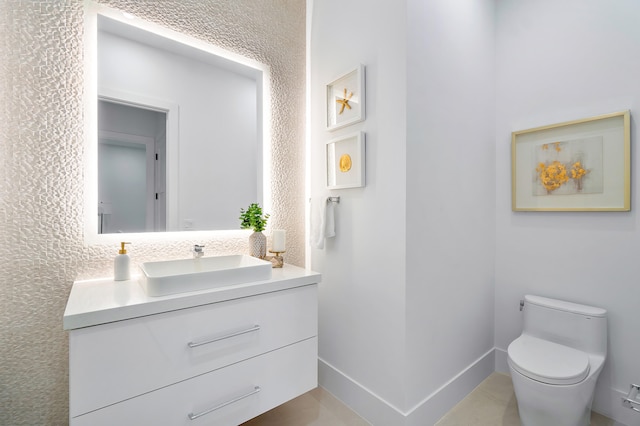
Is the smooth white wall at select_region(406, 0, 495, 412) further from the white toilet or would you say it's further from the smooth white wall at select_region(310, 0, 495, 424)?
the white toilet

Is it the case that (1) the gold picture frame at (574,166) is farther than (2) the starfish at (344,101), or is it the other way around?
(2) the starfish at (344,101)

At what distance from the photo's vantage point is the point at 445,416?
5.39 ft

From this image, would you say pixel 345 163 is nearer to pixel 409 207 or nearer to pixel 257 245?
pixel 409 207

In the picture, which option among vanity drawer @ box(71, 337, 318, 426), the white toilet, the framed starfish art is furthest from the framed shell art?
the white toilet

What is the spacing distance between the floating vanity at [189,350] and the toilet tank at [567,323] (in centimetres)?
137

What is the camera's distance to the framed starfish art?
163 centimetres

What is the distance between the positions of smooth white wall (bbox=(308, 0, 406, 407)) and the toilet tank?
968 millimetres

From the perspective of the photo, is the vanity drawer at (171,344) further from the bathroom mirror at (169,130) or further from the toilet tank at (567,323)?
the toilet tank at (567,323)

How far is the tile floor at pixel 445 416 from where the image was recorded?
5.25 ft

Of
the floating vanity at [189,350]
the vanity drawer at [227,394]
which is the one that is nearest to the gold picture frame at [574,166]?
the floating vanity at [189,350]

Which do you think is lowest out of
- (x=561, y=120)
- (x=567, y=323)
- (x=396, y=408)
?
(x=396, y=408)

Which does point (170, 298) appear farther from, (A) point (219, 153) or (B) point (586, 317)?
(B) point (586, 317)

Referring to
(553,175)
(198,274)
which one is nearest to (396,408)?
(198,274)

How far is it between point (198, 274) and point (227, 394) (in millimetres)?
518
